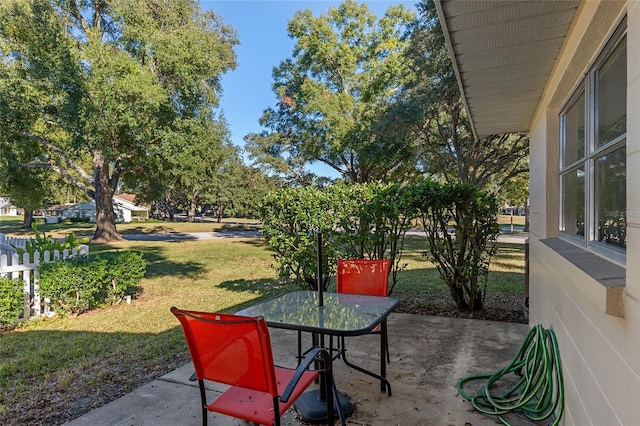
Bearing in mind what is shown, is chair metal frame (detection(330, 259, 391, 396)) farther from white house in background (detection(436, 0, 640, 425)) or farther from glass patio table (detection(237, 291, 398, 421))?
white house in background (detection(436, 0, 640, 425))

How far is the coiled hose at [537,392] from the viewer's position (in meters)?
2.42

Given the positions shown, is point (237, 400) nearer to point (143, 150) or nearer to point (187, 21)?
point (143, 150)

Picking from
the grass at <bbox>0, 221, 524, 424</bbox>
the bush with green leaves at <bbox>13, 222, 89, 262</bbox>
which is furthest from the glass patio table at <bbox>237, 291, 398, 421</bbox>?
the bush with green leaves at <bbox>13, 222, 89, 262</bbox>

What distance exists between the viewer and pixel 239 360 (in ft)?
6.09

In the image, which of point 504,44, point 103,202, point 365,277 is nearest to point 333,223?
point 365,277

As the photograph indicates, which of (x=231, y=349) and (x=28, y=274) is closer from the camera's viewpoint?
A: (x=231, y=349)

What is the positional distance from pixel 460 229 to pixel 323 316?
3274 mm

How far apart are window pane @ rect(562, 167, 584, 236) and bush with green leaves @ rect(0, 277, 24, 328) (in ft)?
20.4

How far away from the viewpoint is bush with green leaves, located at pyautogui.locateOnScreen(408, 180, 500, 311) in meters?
5.04

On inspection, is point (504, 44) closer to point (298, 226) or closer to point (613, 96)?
point (613, 96)

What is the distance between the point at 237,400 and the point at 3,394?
258cm

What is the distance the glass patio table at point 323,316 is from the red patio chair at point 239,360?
1.21ft

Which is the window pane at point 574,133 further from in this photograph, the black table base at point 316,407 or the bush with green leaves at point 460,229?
the black table base at point 316,407

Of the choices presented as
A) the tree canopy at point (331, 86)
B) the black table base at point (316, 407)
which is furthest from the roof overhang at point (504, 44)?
the tree canopy at point (331, 86)
